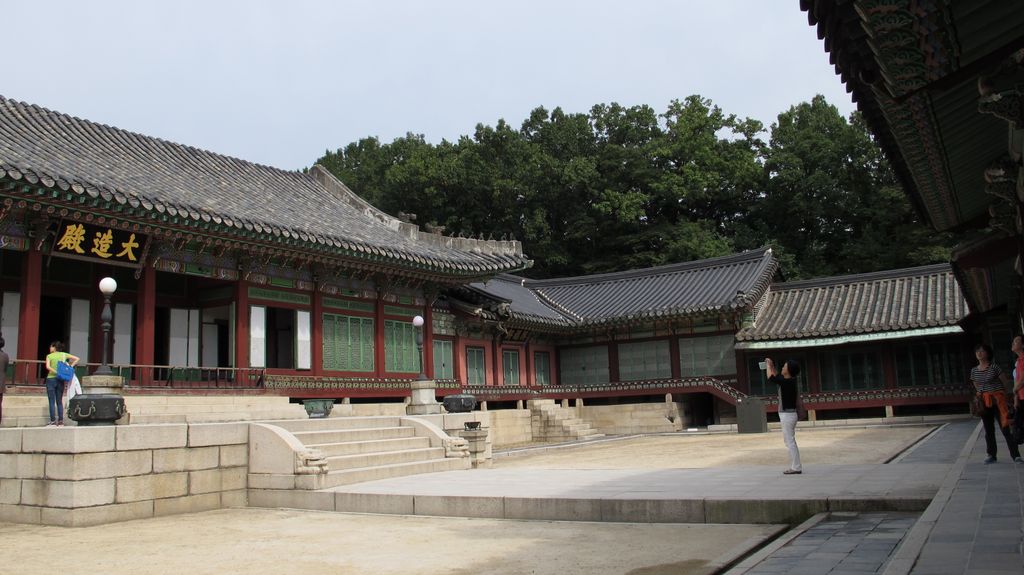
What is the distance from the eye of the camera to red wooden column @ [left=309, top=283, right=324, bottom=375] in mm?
20781

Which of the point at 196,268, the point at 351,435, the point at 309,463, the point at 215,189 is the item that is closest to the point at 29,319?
the point at 196,268

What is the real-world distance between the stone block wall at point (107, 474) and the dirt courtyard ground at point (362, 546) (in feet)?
0.99

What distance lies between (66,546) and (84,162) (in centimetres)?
1133

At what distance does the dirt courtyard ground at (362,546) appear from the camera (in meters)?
6.72

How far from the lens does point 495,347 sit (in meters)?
29.4

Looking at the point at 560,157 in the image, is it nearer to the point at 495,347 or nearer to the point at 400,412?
the point at 495,347

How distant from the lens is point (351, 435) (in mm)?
14094

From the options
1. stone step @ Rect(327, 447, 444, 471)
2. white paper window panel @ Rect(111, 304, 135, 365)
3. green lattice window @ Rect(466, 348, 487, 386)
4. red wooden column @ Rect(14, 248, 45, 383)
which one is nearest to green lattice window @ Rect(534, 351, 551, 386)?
green lattice window @ Rect(466, 348, 487, 386)

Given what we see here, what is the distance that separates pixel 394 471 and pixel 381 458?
1.70 feet

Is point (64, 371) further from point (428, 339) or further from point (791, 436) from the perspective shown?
point (428, 339)

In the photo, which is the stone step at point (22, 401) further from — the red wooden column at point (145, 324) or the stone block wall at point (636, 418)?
the stone block wall at point (636, 418)

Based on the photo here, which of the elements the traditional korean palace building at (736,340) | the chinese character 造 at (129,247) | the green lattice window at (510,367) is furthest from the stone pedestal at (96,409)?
the green lattice window at (510,367)

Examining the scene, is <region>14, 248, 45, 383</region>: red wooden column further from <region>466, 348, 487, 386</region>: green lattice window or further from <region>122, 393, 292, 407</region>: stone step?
<region>466, 348, 487, 386</region>: green lattice window

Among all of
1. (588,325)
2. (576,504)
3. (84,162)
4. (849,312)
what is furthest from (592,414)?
(576,504)
